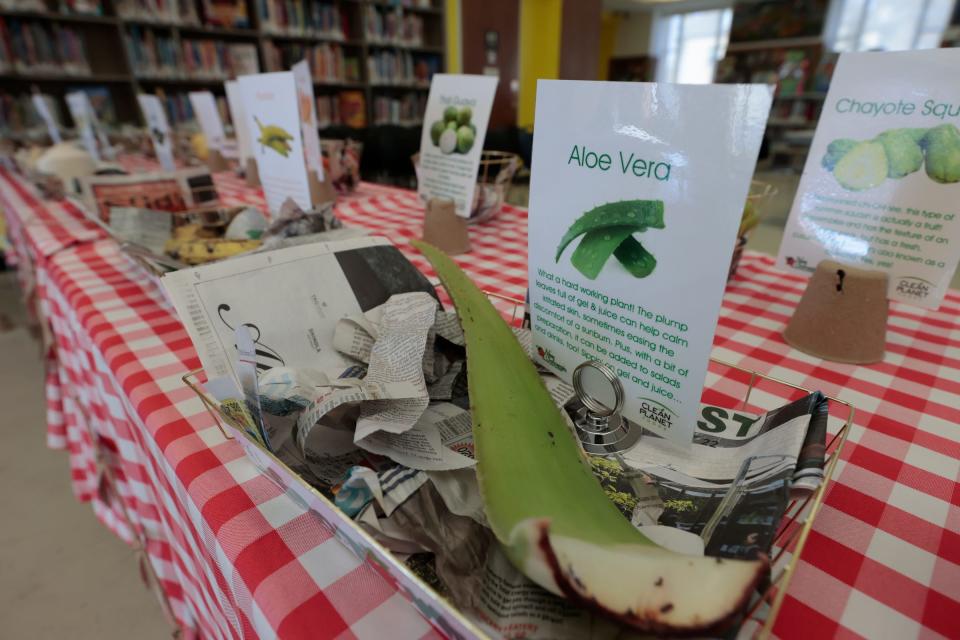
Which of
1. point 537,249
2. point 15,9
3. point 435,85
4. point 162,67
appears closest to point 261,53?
point 162,67

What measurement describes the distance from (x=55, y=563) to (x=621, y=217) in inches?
58.5

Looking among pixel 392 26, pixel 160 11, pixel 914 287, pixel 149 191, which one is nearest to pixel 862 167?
pixel 914 287

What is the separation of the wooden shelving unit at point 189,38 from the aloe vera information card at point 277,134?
Answer: 2.60 metres

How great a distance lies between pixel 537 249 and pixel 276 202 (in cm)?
80

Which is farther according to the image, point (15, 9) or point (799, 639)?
point (15, 9)

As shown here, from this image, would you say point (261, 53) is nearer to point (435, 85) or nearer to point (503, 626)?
point (435, 85)

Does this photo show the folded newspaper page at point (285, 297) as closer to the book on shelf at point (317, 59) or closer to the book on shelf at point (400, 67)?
the book on shelf at point (317, 59)

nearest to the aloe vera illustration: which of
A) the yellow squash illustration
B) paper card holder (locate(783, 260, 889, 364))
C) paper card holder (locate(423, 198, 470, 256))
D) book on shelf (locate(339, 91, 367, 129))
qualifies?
paper card holder (locate(783, 260, 889, 364))

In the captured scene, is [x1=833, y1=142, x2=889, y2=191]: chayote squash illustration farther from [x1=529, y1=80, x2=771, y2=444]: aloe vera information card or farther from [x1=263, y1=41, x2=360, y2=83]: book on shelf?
[x1=263, y1=41, x2=360, y2=83]: book on shelf

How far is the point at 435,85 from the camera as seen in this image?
3.55 feet

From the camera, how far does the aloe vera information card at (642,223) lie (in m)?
0.29

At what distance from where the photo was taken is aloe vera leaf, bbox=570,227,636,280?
361 mm

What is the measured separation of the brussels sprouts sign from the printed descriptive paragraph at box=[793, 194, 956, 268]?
0.57 metres

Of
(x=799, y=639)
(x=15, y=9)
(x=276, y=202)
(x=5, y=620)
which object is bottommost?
(x=5, y=620)
